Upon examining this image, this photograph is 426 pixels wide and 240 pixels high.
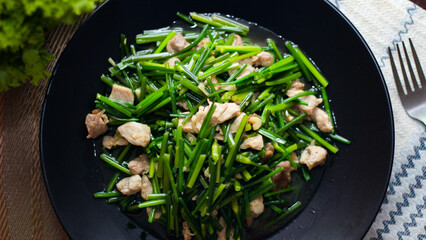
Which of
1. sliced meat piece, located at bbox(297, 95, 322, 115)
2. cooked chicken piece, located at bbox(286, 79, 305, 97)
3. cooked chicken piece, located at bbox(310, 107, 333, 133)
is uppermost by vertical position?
cooked chicken piece, located at bbox(286, 79, 305, 97)

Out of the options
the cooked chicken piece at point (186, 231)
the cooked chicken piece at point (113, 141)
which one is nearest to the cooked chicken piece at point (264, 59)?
the cooked chicken piece at point (113, 141)

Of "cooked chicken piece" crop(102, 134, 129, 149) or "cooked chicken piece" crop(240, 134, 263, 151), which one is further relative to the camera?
"cooked chicken piece" crop(102, 134, 129, 149)

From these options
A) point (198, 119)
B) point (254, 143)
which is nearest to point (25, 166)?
point (198, 119)

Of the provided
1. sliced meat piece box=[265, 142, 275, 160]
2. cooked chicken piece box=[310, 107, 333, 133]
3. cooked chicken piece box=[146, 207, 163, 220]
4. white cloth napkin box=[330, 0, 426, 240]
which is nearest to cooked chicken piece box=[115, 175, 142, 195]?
cooked chicken piece box=[146, 207, 163, 220]

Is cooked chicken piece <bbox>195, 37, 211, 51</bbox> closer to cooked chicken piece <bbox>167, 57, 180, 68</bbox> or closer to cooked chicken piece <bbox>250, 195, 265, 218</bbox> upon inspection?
cooked chicken piece <bbox>167, 57, 180, 68</bbox>

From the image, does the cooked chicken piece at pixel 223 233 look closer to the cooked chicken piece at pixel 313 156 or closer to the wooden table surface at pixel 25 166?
the cooked chicken piece at pixel 313 156
